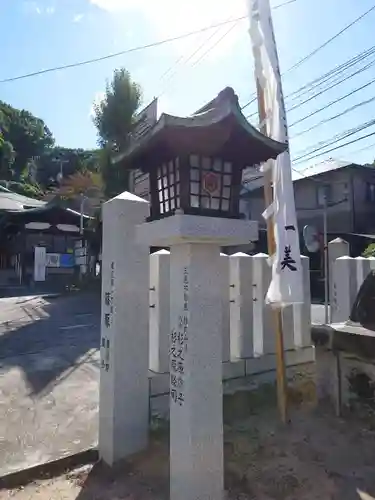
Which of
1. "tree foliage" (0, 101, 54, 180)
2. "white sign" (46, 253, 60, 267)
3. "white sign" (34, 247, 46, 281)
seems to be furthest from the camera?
"tree foliage" (0, 101, 54, 180)

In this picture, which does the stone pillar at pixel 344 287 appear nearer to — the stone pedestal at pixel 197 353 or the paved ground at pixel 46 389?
the stone pedestal at pixel 197 353

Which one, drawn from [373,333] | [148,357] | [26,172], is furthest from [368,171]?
A: [26,172]

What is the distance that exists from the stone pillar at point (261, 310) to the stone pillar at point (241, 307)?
0.12 m

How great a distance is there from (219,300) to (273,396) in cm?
252

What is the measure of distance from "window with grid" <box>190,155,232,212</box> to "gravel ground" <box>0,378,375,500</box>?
90.1 inches

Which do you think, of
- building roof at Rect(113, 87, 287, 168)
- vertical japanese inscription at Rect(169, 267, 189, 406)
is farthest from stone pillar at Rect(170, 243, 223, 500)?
building roof at Rect(113, 87, 287, 168)

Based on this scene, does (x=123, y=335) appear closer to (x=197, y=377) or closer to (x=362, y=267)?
(x=197, y=377)

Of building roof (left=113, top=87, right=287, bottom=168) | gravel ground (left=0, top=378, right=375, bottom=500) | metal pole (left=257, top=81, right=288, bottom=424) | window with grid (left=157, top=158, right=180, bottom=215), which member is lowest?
gravel ground (left=0, top=378, right=375, bottom=500)

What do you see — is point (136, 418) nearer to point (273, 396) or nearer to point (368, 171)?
point (273, 396)

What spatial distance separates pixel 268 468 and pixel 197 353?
1.42 metres

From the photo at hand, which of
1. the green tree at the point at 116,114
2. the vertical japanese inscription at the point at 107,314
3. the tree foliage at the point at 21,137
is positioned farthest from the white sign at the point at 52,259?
the tree foliage at the point at 21,137

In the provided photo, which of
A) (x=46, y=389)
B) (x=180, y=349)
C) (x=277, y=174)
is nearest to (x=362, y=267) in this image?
(x=277, y=174)

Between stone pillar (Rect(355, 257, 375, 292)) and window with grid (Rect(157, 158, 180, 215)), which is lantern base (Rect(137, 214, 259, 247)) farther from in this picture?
stone pillar (Rect(355, 257, 375, 292))

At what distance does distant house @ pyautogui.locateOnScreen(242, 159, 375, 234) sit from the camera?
847 inches
